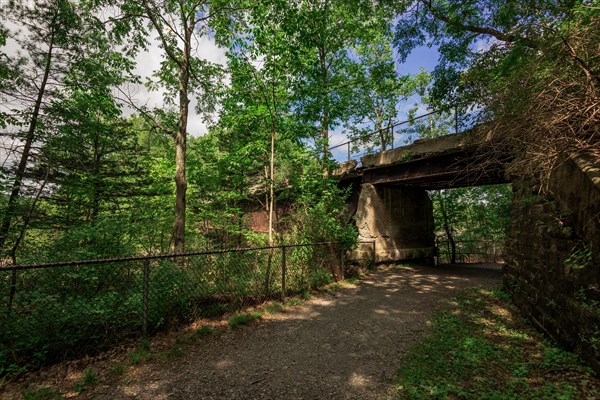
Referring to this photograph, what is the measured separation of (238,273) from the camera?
6086 mm

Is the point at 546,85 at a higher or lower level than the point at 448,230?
higher

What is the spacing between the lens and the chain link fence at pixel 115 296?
3.54 metres

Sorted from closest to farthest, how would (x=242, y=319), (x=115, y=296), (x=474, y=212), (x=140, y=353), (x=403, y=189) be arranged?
(x=140, y=353) < (x=115, y=296) < (x=242, y=319) < (x=403, y=189) < (x=474, y=212)

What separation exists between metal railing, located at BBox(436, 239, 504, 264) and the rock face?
12111 millimetres

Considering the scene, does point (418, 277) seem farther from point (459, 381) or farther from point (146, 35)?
point (146, 35)

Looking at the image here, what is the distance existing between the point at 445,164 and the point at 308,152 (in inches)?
200

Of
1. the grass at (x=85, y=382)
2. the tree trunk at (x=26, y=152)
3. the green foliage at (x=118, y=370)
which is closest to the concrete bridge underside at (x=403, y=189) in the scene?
the green foliage at (x=118, y=370)

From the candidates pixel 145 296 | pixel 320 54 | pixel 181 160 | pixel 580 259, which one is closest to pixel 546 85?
pixel 580 259

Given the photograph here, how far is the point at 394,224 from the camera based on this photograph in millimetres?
12594

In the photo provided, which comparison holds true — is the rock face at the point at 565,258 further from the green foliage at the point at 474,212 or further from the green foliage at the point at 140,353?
the green foliage at the point at 474,212

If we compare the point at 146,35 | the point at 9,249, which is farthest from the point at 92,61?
the point at 9,249

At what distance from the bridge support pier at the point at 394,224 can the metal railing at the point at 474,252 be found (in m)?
3.43

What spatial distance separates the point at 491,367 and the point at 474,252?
52.7 ft

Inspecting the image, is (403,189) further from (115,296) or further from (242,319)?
(115,296)
